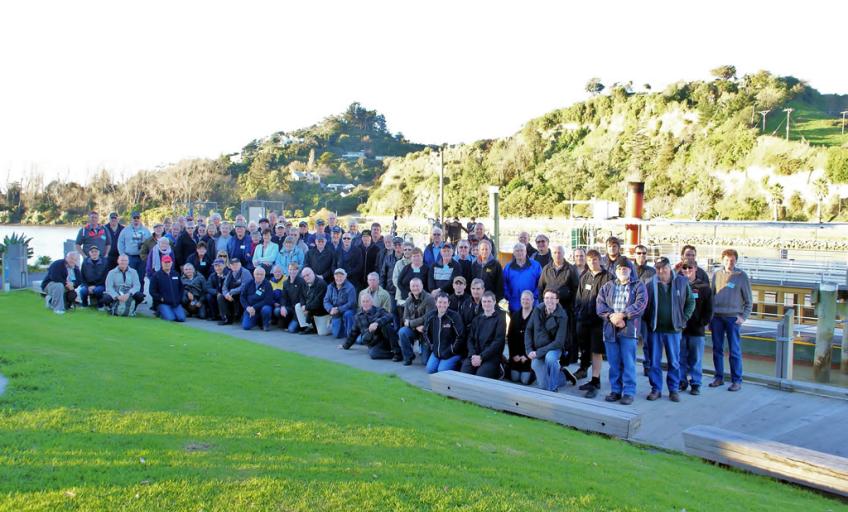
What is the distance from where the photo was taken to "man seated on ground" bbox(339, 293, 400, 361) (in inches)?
407

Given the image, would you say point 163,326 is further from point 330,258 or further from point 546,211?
point 546,211

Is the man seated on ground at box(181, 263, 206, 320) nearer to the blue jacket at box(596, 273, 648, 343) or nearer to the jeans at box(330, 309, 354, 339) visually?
the jeans at box(330, 309, 354, 339)

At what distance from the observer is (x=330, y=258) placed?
499 inches

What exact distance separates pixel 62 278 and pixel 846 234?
38439 mm

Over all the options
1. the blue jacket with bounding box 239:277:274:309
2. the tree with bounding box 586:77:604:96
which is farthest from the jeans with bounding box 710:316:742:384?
the tree with bounding box 586:77:604:96

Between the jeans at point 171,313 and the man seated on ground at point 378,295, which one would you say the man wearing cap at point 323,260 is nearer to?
the man seated on ground at point 378,295

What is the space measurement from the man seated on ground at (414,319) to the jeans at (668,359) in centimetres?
324

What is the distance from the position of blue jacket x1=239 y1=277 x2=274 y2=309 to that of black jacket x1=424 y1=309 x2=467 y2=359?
14.8ft

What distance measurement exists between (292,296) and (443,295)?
4238 millimetres

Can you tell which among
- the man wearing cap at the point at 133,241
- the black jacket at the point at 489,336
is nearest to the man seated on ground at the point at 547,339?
the black jacket at the point at 489,336

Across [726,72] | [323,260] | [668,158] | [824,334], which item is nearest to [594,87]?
[726,72]

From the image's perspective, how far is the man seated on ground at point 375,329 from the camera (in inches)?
407

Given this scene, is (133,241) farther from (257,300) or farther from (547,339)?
(547,339)

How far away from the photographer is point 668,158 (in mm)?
69125
